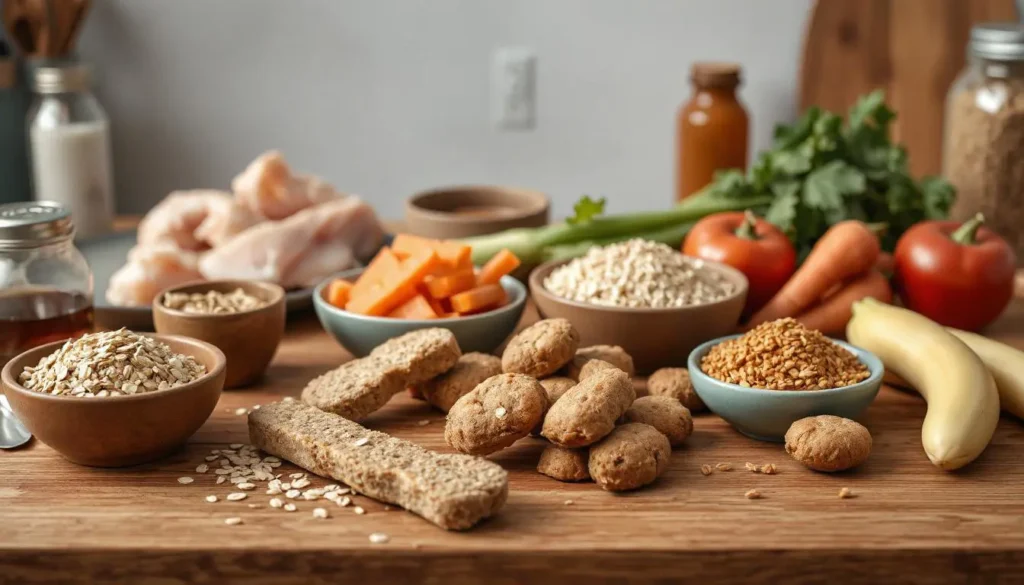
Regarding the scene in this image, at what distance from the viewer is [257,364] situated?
1560mm

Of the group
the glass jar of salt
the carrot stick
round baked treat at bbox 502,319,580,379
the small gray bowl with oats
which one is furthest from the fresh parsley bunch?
the glass jar of salt

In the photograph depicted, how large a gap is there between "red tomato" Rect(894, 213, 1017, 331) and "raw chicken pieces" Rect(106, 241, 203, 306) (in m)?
1.19

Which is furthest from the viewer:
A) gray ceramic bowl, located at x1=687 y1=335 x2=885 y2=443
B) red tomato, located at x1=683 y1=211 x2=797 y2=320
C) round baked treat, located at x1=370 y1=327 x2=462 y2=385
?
red tomato, located at x1=683 y1=211 x2=797 y2=320

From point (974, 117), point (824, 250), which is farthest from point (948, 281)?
point (974, 117)

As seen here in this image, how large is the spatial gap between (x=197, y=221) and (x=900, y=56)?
6.04 feet

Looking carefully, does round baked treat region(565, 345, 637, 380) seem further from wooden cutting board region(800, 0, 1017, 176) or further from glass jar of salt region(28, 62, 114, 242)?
wooden cutting board region(800, 0, 1017, 176)

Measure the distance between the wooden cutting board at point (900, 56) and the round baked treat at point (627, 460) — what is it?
71.6 inches

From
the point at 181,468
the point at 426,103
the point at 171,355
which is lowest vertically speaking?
the point at 181,468

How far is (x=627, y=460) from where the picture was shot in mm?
1206

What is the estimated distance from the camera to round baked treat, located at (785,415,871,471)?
1.25 meters

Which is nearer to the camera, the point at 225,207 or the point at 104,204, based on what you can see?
the point at 225,207

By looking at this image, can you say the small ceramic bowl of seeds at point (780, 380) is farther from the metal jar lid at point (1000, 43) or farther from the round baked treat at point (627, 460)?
the metal jar lid at point (1000, 43)

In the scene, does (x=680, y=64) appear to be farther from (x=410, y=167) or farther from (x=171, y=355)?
(x=171, y=355)

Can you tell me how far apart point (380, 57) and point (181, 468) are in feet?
6.06
